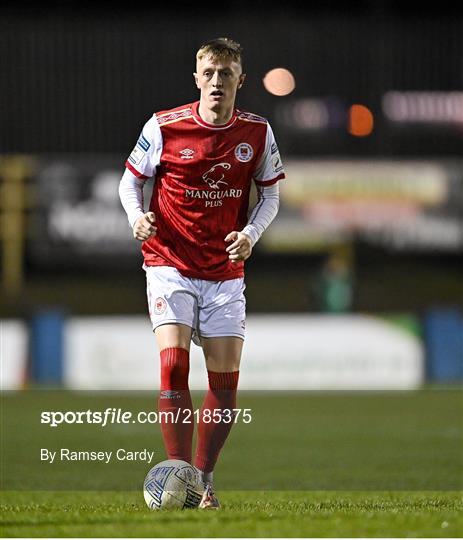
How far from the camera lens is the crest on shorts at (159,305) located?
22.0 feet

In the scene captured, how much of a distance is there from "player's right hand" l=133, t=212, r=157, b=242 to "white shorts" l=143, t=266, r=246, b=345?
32cm

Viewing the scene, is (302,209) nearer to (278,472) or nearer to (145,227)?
(278,472)

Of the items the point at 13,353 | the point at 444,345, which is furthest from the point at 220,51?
the point at 444,345

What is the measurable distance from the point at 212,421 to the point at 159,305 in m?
0.67

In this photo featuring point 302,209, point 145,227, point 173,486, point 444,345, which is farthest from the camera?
point 302,209

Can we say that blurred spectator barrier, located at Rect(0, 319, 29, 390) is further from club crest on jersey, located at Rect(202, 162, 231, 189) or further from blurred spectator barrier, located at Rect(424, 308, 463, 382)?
club crest on jersey, located at Rect(202, 162, 231, 189)

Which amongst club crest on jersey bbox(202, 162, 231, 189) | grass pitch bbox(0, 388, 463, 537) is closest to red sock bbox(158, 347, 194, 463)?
grass pitch bbox(0, 388, 463, 537)

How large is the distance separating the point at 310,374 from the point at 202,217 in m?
12.1

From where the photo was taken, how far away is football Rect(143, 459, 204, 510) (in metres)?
6.39

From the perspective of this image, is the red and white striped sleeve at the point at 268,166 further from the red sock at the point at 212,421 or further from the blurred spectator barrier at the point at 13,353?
the blurred spectator barrier at the point at 13,353

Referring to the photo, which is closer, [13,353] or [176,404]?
[176,404]

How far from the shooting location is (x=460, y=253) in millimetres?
24531

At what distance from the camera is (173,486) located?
6383 millimetres

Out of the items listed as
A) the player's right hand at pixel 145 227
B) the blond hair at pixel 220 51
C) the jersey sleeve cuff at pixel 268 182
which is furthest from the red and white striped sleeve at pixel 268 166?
the player's right hand at pixel 145 227
